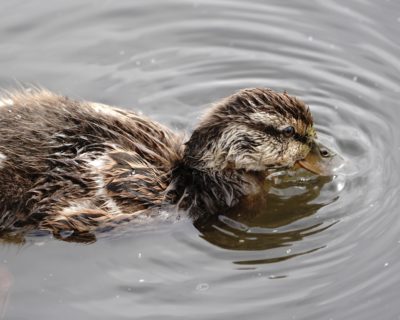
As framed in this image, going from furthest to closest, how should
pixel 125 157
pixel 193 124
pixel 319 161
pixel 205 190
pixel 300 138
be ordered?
1. pixel 193 124
2. pixel 319 161
3. pixel 300 138
4. pixel 205 190
5. pixel 125 157

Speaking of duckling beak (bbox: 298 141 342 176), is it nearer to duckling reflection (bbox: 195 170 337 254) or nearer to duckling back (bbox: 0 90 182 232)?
duckling reflection (bbox: 195 170 337 254)

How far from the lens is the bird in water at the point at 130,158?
7.08 meters

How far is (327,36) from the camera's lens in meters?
10.1

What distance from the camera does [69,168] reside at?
280 inches

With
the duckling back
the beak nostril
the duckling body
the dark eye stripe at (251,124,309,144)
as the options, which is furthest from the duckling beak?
the duckling back

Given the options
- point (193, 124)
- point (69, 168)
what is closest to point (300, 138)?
point (193, 124)

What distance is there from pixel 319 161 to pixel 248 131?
87 cm

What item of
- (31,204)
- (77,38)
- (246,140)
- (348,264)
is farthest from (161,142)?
(77,38)

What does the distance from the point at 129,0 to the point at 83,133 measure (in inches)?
149

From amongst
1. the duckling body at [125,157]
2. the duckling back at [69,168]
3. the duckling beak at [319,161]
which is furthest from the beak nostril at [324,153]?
the duckling back at [69,168]

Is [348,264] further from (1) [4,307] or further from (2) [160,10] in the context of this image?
(2) [160,10]

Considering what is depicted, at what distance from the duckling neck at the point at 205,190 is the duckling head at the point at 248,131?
0.07m

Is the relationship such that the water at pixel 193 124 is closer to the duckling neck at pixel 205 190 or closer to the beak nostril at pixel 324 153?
the duckling neck at pixel 205 190

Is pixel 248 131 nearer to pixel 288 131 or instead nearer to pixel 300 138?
pixel 288 131
